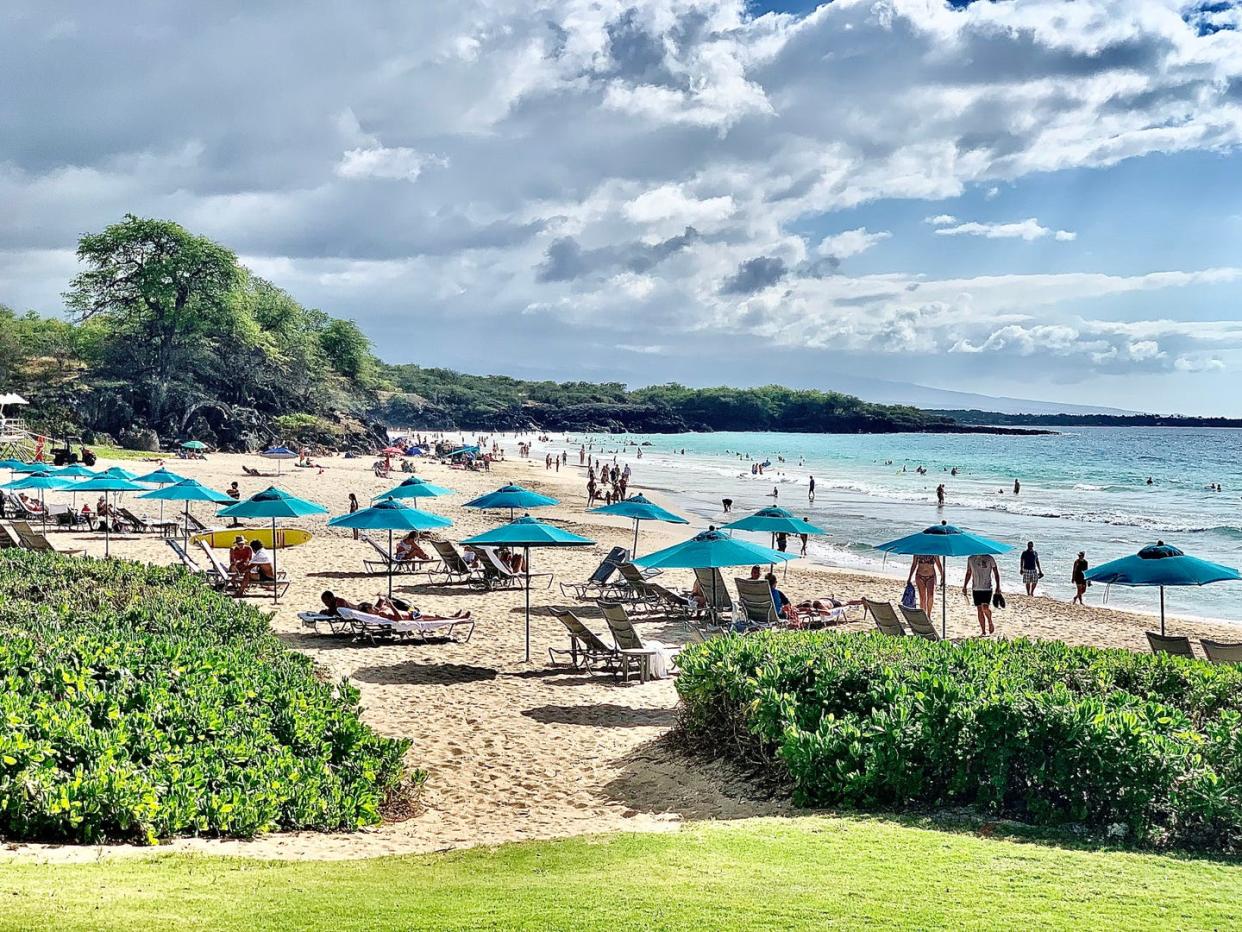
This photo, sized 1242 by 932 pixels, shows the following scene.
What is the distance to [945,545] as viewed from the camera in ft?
48.5

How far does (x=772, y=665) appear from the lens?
352 inches

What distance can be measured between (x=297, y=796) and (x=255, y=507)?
1060 cm

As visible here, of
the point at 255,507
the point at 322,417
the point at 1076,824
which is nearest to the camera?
the point at 1076,824

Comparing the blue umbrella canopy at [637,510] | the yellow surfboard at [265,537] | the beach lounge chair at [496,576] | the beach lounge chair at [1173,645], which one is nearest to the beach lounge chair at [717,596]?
the blue umbrella canopy at [637,510]

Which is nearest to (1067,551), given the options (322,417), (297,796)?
(297,796)

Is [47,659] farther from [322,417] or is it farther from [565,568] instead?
[322,417]

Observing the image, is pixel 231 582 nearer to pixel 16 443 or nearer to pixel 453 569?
pixel 453 569

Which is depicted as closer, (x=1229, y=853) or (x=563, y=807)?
(x=1229, y=853)

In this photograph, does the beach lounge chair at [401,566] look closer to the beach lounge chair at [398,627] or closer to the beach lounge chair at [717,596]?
the beach lounge chair at [398,627]

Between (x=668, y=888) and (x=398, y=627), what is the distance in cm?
931

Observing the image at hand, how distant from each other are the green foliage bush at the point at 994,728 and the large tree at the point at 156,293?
69437mm

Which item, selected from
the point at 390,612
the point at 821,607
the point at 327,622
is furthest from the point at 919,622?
the point at 327,622

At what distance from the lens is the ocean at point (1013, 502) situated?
95.0 ft

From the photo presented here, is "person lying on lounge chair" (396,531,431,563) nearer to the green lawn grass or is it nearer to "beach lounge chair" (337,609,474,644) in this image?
"beach lounge chair" (337,609,474,644)
